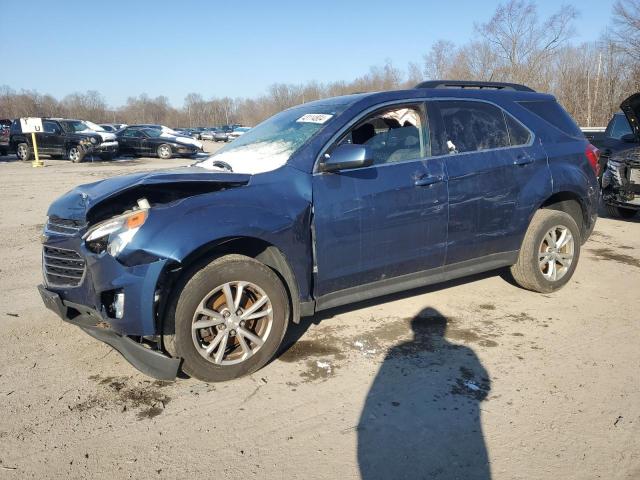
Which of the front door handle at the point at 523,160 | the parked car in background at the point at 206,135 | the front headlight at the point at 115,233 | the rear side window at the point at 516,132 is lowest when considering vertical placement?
the front headlight at the point at 115,233

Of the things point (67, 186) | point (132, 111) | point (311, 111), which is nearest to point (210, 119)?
point (132, 111)

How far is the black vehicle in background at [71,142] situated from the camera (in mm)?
21688

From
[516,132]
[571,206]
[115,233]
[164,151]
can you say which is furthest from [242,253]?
[164,151]

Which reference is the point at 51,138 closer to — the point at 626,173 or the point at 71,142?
the point at 71,142

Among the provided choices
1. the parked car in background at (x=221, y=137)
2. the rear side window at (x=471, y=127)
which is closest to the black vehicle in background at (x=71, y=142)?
the rear side window at (x=471, y=127)

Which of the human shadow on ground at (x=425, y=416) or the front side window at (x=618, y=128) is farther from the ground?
the front side window at (x=618, y=128)

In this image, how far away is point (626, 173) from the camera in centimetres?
818

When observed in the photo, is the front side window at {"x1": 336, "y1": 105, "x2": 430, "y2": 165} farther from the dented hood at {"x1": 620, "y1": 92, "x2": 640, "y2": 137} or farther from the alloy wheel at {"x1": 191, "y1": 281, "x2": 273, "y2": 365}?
the dented hood at {"x1": 620, "y1": 92, "x2": 640, "y2": 137}

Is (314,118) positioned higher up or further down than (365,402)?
higher up

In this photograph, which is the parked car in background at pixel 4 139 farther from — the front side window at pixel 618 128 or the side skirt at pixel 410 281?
the side skirt at pixel 410 281

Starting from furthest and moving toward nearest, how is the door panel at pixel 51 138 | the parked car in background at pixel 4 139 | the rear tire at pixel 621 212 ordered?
the parked car in background at pixel 4 139 < the door panel at pixel 51 138 < the rear tire at pixel 621 212

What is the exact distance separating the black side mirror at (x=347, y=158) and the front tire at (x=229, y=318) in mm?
875

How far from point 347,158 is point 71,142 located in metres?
21.8

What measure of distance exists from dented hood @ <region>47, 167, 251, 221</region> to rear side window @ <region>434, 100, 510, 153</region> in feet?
6.09
